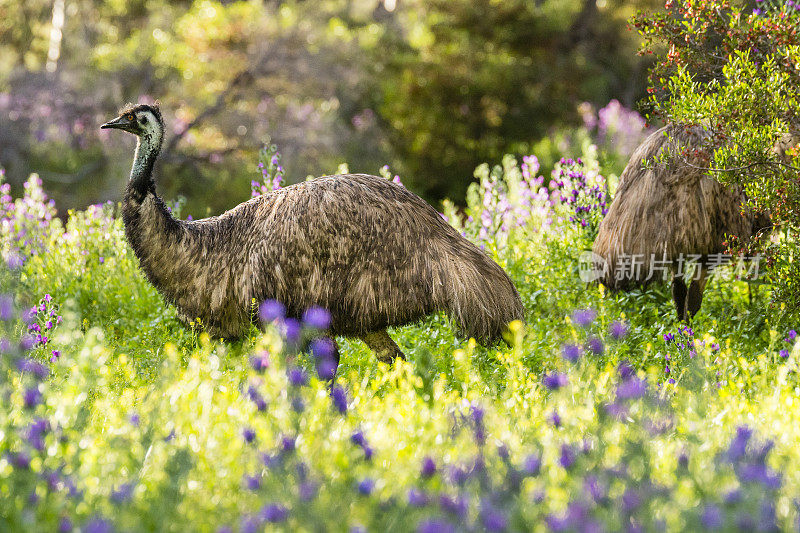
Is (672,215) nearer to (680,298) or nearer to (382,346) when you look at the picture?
(680,298)

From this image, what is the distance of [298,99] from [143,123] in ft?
33.3

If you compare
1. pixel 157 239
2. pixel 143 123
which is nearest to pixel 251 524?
pixel 157 239

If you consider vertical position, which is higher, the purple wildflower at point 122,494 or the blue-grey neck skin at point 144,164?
the blue-grey neck skin at point 144,164

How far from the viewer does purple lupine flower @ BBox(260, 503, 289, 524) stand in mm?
2254

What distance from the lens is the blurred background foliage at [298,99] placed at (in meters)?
14.1

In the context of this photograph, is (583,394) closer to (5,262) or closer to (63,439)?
(63,439)

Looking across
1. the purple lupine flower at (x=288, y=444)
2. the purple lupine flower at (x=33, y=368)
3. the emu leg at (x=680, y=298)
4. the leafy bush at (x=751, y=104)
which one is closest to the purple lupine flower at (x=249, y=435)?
the purple lupine flower at (x=288, y=444)

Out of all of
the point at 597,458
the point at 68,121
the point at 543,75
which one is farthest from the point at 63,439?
the point at 543,75

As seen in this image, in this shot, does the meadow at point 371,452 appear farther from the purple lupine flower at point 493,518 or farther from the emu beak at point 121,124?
the emu beak at point 121,124

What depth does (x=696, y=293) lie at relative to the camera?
6.07 m

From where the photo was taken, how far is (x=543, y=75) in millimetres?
16031

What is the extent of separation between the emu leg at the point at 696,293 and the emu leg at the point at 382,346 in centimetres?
212

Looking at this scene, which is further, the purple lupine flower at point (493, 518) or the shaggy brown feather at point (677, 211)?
the shaggy brown feather at point (677, 211)

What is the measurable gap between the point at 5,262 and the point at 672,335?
14.8ft
